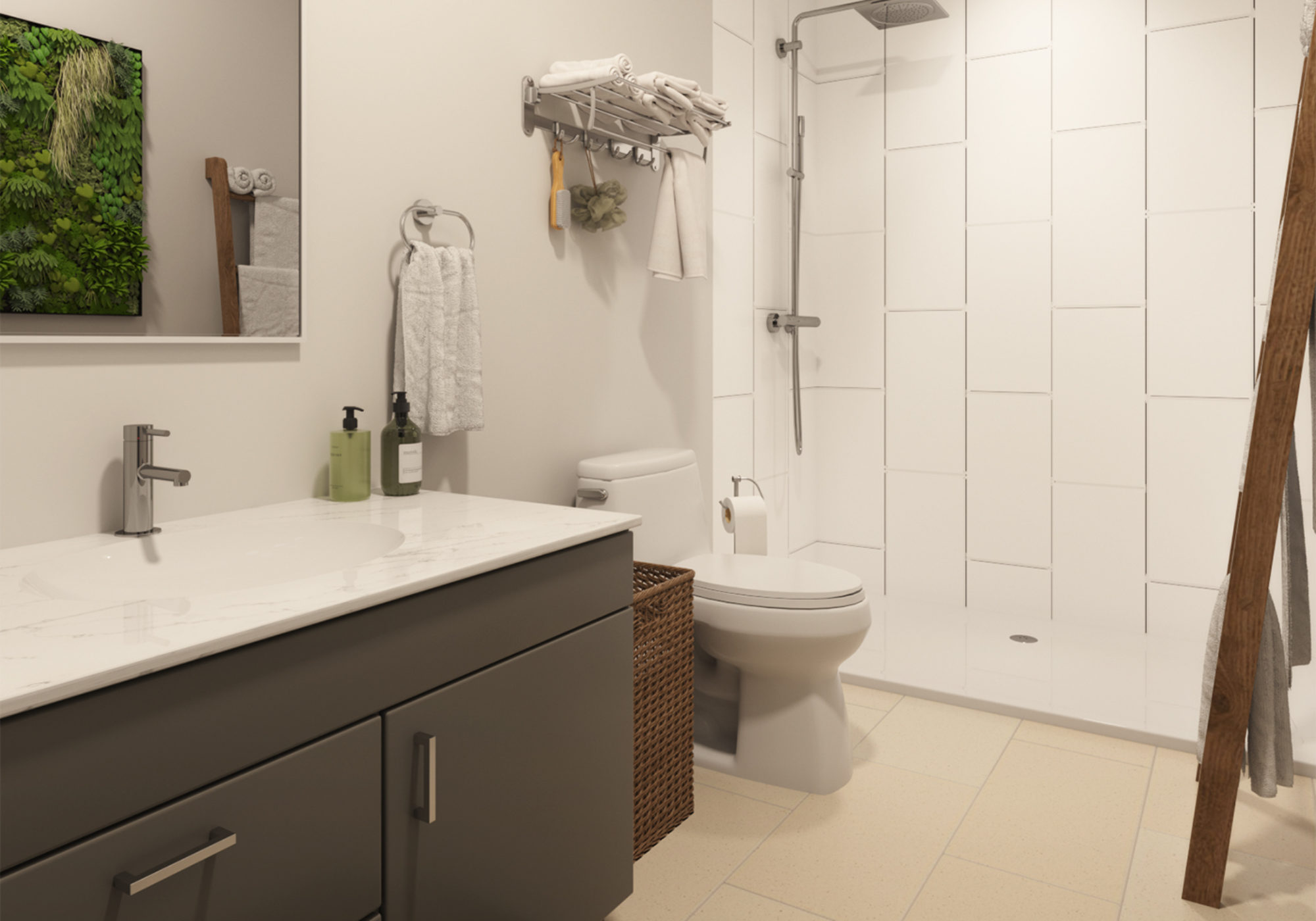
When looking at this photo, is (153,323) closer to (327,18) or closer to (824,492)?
(327,18)

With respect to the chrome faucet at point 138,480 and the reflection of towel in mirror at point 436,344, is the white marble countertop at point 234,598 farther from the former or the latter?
the reflection of towel in mirror at point 436,344

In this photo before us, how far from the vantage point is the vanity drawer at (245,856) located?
812 millimetres

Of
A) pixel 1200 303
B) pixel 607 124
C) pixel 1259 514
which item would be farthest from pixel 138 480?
pixel 1200 303

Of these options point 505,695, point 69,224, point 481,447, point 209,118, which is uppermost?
point 209,118

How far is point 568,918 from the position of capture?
147 cm

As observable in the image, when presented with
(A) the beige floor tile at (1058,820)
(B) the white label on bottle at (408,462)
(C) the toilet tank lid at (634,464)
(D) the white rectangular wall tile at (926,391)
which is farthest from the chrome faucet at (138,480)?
(D) the white rectangular wall tile at (926,391)

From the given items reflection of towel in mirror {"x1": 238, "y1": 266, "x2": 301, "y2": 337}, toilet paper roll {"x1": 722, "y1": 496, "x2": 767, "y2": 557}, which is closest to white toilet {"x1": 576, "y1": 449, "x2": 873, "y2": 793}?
toilet paper roll {"x1": 722, "y1": 496, "x2": 767, "y2": 557}

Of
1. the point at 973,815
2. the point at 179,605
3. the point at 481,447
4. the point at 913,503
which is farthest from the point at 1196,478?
the point at 179,605

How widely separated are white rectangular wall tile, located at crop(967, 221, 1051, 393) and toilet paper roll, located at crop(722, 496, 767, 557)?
128cm

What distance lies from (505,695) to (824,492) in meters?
2.63

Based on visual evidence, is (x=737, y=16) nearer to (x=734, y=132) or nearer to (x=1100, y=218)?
(x=734, y=132)

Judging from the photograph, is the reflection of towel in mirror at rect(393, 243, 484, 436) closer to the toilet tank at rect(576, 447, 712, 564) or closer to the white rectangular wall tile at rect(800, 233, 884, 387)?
the toilet tank at rect(576, 447, 712, 564)

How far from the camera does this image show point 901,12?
3154 millimetres

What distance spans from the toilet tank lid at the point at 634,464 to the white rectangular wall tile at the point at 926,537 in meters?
1.38
